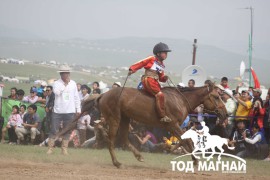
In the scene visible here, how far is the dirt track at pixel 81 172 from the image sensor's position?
11413mm

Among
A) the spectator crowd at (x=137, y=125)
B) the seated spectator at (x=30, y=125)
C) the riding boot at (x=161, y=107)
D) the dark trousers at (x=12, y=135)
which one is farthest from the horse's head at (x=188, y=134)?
the dark trousers at (x=12, y=135)

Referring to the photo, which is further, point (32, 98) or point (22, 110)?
point (32, 98)

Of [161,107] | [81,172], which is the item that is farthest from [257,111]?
[81,172]

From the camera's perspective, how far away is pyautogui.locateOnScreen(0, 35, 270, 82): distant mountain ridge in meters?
126

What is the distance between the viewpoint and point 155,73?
13.7 meters

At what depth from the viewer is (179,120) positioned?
1378 centimetres

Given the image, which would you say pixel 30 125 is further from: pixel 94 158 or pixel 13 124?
pixel 94 158

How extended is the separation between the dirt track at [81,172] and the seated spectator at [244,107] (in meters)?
4.54

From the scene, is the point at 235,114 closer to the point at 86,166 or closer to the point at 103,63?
the point at 86,166

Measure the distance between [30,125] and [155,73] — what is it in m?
6.54

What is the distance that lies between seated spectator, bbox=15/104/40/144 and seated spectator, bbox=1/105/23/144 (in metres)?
0.25

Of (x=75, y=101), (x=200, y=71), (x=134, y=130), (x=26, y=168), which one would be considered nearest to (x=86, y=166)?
(x=26, y=168)

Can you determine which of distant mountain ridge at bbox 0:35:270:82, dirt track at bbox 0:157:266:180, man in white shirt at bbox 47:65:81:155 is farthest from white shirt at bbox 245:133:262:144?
distant mountain ridge at bbox 0:35:270:82

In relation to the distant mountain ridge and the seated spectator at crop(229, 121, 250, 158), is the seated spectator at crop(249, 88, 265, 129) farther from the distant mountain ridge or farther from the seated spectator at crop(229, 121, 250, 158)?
the distant mountain ridge
